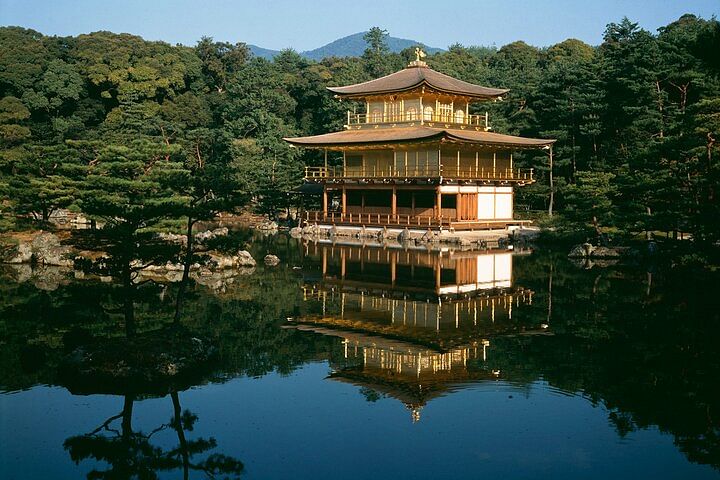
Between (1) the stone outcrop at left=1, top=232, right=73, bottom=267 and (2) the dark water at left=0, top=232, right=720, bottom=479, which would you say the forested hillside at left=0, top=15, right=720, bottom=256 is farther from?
(2) the dark water at left=0, top=232, right=720, bottom=479

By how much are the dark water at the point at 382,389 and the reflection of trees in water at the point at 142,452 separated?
0.11 feet

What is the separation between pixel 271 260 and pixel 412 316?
13238mm

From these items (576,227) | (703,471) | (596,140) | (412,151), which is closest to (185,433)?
(703,471)

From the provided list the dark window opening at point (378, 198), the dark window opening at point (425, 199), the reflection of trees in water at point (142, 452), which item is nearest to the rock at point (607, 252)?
the dark window opening at point (425, 199)

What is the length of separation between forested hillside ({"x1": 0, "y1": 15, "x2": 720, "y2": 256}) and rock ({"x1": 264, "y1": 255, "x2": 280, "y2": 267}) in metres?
3.77

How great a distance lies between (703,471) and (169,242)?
12075 millimetres

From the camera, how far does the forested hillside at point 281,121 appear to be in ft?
85.8

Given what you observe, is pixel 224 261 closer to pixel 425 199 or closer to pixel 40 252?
pixel 40 252

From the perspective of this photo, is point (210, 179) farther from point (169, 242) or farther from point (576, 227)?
point (576, 227)

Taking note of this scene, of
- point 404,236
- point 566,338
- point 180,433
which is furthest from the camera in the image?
point 404,236

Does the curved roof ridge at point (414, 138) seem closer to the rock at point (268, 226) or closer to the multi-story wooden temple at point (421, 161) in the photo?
the multi-story wooden temple at point (421, 161)

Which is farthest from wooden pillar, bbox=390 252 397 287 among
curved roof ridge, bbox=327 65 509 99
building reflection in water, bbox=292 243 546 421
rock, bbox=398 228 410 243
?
curved roof ridge, bbox=327 65 509 99

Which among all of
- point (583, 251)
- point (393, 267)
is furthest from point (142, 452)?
point (583, 251)

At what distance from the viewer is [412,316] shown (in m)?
21.5
